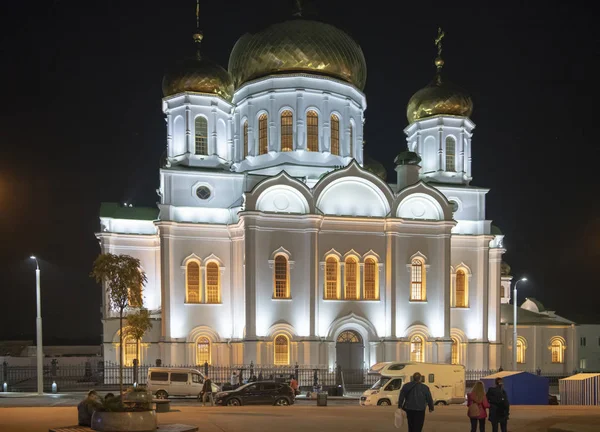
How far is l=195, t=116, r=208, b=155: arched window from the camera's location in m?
39.7

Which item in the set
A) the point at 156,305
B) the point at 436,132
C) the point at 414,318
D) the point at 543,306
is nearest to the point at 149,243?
the point at 156,305

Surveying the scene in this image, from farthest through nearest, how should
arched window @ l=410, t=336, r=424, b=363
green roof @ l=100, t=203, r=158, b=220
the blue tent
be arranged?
green roof @ l=100, t=203, r=158, b=220 → arched window @ l=410, t=336, r=424, b=363 → the blue tent

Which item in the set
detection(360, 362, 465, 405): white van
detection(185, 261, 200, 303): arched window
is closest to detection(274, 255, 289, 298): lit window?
detection(185, 261, 200, 303): arched window

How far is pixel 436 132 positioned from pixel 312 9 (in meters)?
10.1

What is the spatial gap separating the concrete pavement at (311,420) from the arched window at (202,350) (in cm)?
1650

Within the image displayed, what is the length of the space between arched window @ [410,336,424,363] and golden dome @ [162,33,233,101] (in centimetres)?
1624

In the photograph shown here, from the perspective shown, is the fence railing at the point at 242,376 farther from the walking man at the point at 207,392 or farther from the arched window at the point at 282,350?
the walking man at the point at 207,392

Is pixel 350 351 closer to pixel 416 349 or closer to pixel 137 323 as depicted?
pixel 416 349

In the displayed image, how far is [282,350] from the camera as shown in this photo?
3650 centimetres

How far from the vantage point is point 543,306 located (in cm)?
7125

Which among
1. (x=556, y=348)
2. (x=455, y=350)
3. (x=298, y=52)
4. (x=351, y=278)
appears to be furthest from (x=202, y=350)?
(x=556, y=348)

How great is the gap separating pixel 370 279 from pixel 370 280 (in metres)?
0.05

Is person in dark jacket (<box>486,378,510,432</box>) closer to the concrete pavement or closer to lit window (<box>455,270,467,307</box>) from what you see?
the concrete pavement

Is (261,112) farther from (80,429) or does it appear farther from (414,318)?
(80,429)
